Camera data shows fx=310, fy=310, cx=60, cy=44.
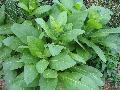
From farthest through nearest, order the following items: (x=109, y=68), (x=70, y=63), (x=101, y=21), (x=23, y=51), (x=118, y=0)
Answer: (x=118, y=0) → (x=109, y=68) → (x=101, y=21) → (x=23, y=51) → (x=70, y=63)

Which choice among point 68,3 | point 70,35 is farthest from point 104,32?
point 68,3

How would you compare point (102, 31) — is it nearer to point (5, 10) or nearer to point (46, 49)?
point (46, 49)

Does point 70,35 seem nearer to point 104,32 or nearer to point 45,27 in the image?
point 45,27

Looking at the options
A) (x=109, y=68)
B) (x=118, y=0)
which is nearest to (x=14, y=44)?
(x=109, y=68)

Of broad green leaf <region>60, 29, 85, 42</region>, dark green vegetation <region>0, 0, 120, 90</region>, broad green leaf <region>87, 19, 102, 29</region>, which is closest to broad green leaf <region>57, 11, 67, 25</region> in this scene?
dark green vegetation <region>0, 0, 120, 90</region>

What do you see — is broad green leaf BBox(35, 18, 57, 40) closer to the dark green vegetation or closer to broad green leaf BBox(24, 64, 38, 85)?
the dark green vegetation

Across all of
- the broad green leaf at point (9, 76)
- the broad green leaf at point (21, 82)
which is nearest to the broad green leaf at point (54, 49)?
the broad green leaf at point (21, 82)

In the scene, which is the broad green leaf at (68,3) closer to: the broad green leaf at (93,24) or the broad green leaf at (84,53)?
the broad green leaf at (93,24)
